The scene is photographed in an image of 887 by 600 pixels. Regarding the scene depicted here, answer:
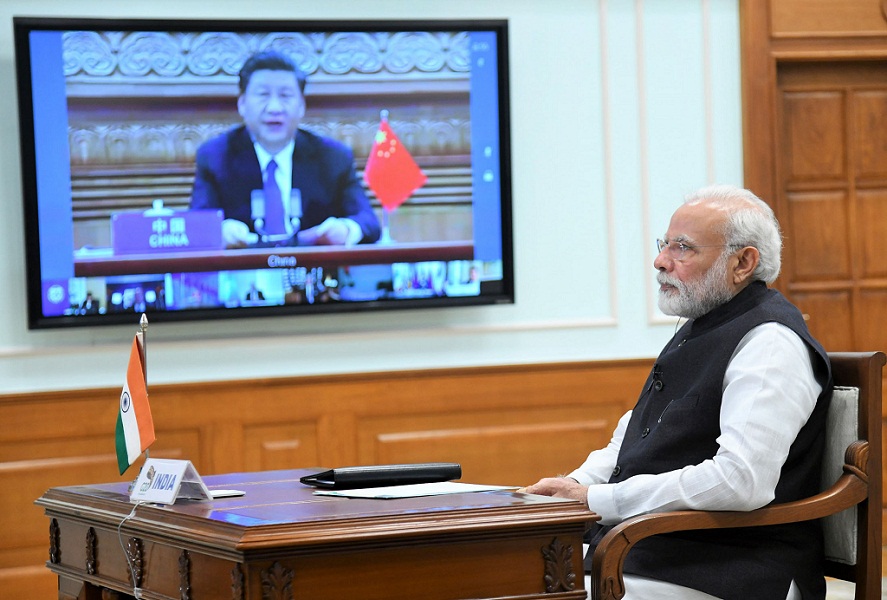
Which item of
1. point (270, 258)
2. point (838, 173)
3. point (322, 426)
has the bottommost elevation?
point (322, 426)

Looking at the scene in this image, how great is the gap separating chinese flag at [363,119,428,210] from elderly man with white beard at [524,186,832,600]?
2418 millimetres

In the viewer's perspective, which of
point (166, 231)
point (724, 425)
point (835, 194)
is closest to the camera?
→ point (724, 425)

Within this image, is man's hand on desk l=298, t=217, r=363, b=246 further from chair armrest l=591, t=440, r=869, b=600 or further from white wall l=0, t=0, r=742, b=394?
chair armrest l=591, t=440, r=869, b=600

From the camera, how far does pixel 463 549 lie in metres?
2.09

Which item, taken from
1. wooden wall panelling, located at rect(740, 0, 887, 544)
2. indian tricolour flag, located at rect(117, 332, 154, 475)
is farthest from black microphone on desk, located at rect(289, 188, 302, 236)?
indian tricolour flag, located at rect(117, 332, 154, 475)

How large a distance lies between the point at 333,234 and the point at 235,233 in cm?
41

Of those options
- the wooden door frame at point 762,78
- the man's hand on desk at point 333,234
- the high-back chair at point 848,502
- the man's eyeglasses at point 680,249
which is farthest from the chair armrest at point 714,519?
the wooden door frame at point 762,78

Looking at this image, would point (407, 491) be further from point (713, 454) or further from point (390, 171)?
point (390, 171)

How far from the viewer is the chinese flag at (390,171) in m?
5.19

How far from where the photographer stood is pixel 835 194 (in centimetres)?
576

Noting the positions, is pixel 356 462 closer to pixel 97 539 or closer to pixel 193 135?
pixel 193 135

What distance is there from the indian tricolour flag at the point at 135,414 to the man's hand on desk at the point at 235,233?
91.3 inches

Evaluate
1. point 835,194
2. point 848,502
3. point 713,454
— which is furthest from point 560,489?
point 835,194

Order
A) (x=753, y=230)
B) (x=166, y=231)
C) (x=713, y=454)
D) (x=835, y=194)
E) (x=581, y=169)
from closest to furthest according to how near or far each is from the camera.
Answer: (x=713, y=454)
(x=753, y=230)
(x=166, y=231)
(x=581, y=169)
(x=835, y=194)
